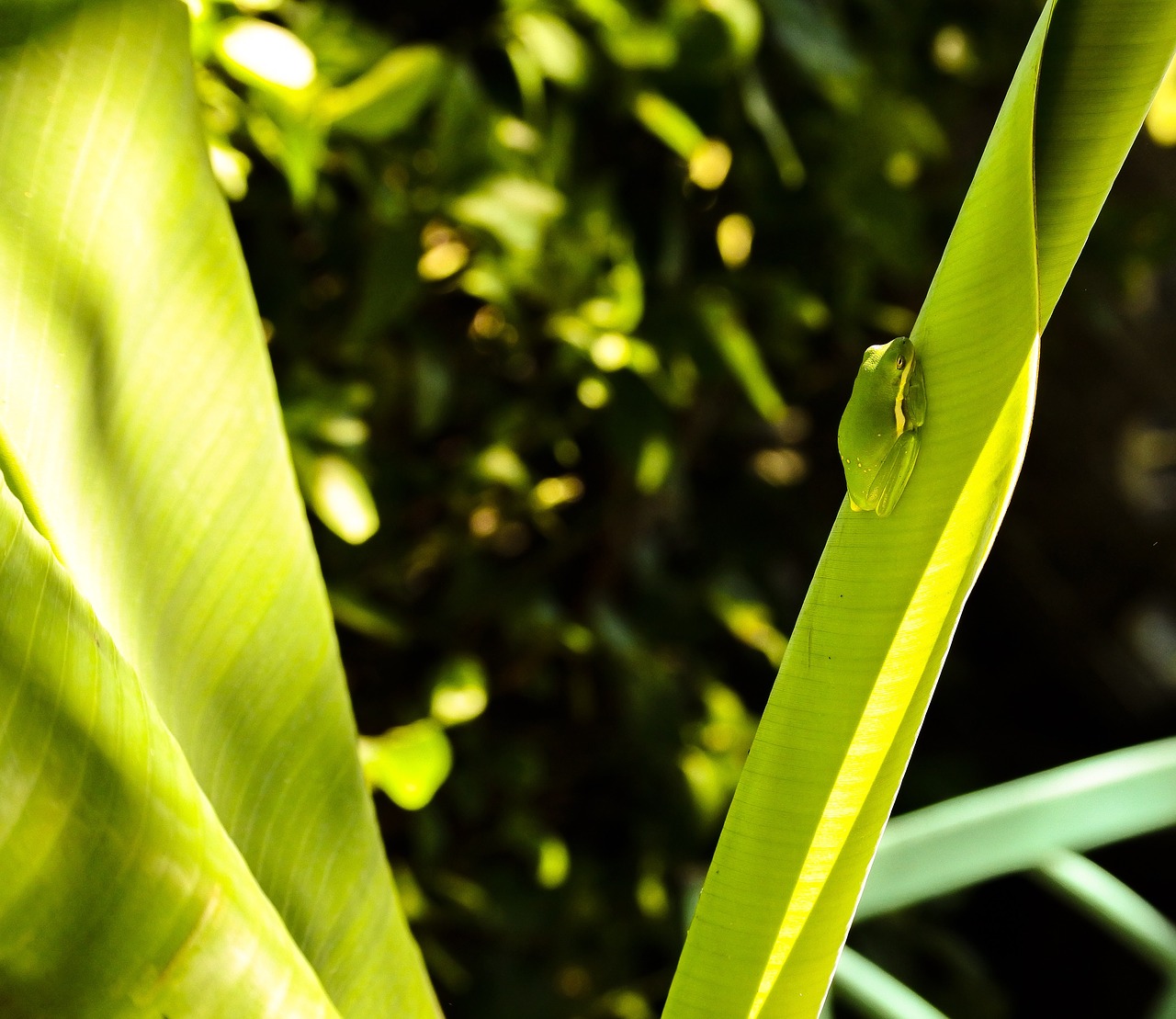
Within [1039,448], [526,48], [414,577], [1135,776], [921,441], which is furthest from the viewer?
[1039,448]

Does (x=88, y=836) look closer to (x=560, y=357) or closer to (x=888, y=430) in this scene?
(x=888, y=430)

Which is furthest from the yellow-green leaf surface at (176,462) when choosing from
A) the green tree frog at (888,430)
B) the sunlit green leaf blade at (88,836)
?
the green tree frog at (888,430)

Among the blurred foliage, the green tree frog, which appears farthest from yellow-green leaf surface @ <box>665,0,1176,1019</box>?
the blurred foliage

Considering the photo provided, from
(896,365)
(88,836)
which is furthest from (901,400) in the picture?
(88,836)

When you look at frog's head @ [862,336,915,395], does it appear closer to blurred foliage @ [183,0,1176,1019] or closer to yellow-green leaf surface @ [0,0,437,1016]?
yellow-green leaf surface @ [0,0,437,1016]

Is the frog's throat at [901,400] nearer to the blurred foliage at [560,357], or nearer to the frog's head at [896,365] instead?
the frog's head at [896,365]

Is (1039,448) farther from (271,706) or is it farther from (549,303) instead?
(271,706)

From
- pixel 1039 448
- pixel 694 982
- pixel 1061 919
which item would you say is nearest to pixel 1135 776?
pixel 694 982
